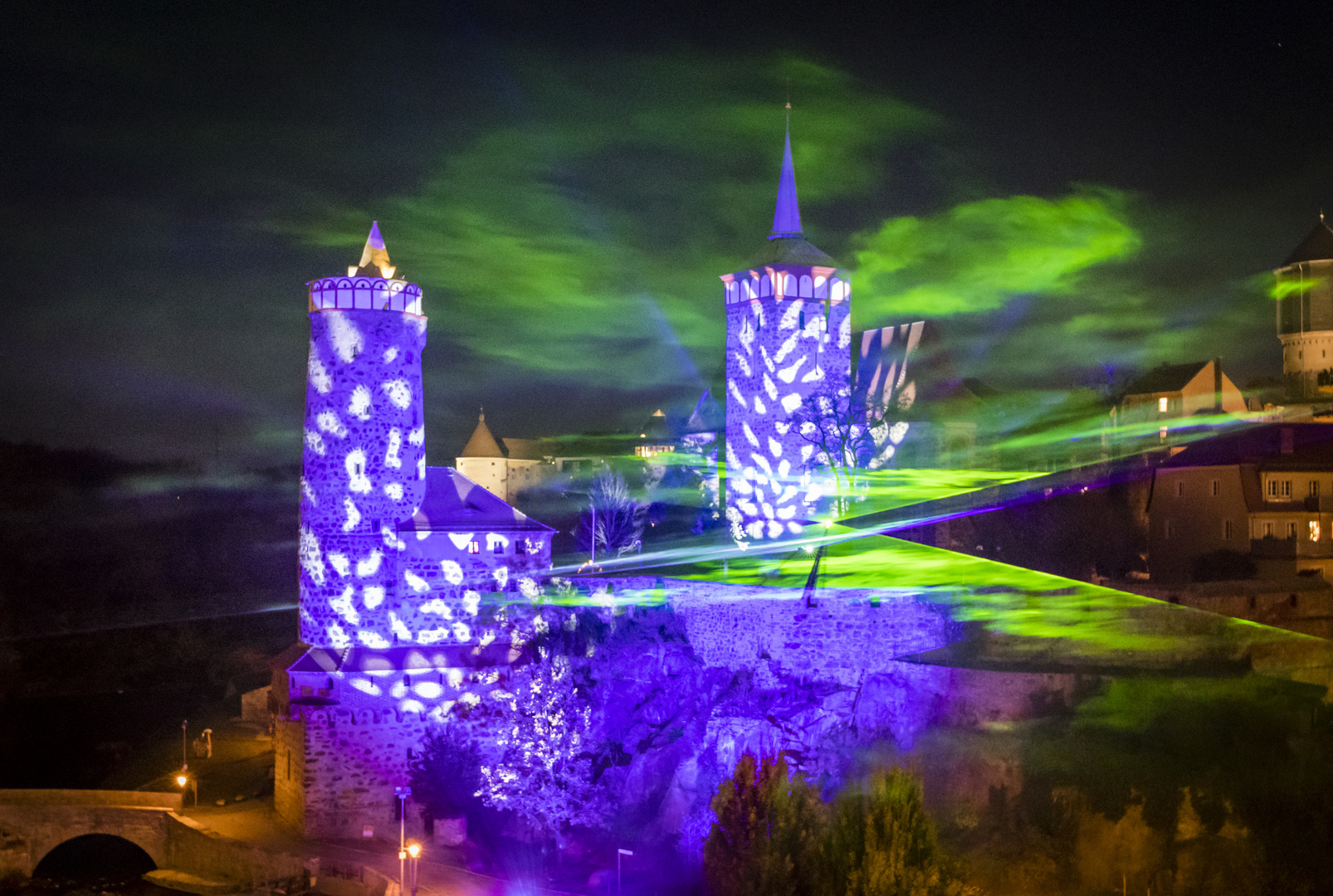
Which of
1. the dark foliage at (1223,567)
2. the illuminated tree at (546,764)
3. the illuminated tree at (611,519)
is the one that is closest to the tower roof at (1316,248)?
the dark foliage at (1223,567)

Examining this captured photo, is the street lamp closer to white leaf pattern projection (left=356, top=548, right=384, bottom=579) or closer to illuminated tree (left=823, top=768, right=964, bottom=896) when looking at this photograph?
white leaf pattern projection (left=356, top=548, right=384, bottom=579)

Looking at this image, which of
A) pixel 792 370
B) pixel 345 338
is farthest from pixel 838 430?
pixel 345 338

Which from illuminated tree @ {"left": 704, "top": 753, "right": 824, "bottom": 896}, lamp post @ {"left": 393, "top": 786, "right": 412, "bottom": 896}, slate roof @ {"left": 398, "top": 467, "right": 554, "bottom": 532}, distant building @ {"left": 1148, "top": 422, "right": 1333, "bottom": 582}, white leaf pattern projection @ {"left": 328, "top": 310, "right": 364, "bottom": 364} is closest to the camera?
illuminated tree @ {"left": 704, "top": 753, "right": 824, "bottom": 896}

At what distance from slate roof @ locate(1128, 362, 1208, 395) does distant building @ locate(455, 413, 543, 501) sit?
37.5 metres

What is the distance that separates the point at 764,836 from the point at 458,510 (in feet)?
47.4

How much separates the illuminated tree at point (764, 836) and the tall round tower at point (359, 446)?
12.5m

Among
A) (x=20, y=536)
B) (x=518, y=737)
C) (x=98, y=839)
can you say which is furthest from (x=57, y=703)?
(x=518, y=737)

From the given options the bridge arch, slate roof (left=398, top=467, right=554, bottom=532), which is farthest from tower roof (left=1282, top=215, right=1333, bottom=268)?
the bridge arch

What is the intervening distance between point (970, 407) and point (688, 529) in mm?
13448

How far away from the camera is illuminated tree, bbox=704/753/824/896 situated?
19.6 metres

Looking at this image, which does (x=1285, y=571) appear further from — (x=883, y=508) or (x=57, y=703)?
(x=57, y=703)

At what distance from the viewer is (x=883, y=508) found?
1519 inches

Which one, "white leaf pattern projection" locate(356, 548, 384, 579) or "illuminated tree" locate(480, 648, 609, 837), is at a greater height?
"white leaf pattern projection" locate(356, 548, 384, 579)

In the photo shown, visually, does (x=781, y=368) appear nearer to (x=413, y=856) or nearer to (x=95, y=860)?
(x=413, y=856)
